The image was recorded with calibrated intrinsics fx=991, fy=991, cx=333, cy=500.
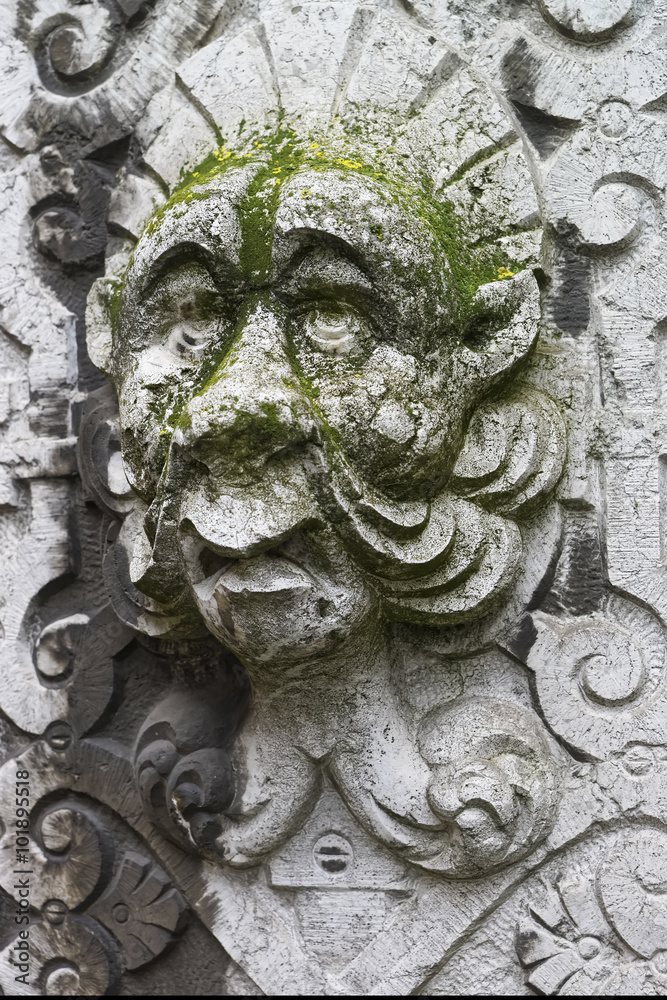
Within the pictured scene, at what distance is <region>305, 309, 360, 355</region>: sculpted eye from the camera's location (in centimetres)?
122

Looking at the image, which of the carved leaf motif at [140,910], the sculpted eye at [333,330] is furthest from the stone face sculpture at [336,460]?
the carved leaf motif at [140,910]

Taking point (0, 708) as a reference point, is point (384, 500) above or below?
above

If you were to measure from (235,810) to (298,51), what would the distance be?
1.05 metres

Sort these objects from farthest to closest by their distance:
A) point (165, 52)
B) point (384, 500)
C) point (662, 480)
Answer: point (165, 52) → point (662, 480) → point (384, 500)

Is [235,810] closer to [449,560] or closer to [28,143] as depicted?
[449,560]

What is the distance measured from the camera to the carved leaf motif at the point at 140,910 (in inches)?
57.6

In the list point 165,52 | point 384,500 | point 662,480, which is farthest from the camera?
point 165,52

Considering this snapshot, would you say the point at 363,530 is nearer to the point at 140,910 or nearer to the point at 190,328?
the point at 190,328

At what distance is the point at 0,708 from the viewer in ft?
5.25

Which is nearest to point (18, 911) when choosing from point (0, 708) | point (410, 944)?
point (0, 708)

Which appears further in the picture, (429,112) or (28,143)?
(28,143)

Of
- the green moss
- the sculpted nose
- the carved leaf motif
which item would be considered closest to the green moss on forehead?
the green moss

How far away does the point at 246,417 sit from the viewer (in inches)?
45.1

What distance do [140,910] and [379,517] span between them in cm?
74
